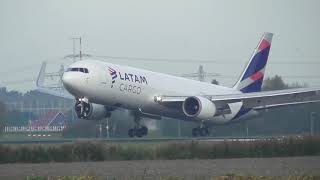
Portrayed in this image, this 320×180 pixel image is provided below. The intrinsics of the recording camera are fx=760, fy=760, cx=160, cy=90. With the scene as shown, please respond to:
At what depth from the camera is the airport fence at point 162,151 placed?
32219mm

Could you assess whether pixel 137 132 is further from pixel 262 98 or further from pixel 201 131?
pixel 262 98

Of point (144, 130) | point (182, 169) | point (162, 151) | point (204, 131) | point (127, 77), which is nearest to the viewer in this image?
point (182, 169)

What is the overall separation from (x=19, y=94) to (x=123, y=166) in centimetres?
7744

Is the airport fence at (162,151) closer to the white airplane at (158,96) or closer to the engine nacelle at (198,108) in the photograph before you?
the white airplane at (158,96)

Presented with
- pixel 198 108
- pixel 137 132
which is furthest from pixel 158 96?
pixel 137 132

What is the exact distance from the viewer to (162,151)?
3331 cm

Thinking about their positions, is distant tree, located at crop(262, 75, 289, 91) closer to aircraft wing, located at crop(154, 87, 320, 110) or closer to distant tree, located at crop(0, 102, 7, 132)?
aircraft wing, located at crop(154, 87, 320, 110)

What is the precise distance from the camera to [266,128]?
59.5 meters

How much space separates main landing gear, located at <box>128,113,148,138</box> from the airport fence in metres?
20.7

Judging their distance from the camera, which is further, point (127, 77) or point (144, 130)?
point (144, 130)

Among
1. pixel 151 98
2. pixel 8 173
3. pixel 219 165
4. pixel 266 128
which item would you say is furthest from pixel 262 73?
pixel 8 173

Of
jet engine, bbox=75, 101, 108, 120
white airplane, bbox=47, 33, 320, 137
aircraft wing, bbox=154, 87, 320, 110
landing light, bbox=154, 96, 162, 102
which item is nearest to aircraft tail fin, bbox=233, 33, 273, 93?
white airplane, bbox=47, 33, 320, 137

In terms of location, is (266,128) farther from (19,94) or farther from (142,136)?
(19,94)

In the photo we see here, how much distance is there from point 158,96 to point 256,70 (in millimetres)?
12985
